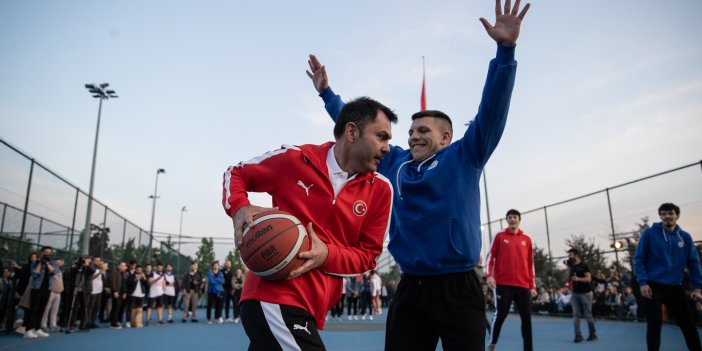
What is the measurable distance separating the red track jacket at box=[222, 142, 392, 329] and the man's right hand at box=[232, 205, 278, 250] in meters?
0.06

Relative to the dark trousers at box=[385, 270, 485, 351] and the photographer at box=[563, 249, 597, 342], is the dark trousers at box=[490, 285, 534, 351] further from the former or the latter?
the dark trousers at box=[385, 270, 485, 351]

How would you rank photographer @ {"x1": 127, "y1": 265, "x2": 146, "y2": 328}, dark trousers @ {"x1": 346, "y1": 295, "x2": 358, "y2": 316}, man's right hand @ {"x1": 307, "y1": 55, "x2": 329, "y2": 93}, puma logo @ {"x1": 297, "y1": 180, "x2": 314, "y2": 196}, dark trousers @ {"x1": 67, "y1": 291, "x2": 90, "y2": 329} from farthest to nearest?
dark trousers @ {"x1": 346, "y1": 295, "x2": 358, "y2": 316}
photographer @ {"x1": 127, "y1": 265, "x2": 146, "y2": 328}
dark trousers @ {"x1": 67, "y1": 291, "x2": 90, "y2": 329}
man's right hand @ {"x1": 307, "y1": 55, "x2": 329, "y2": 93}
puma logo @ {"x1": 297, "y1": 180, "x2": 314, "y2": 196}

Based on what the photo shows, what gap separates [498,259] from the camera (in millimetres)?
7555

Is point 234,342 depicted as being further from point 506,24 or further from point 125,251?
point 125,251

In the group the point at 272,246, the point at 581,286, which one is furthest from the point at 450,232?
the point at 581,286

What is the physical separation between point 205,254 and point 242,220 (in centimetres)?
3261

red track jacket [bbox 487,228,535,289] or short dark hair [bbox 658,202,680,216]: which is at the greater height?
short dark hair [bbox 658,202,680,216]

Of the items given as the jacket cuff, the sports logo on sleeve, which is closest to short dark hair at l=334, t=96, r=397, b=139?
the sports logo on sleeve

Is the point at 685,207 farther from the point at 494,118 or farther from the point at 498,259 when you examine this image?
the point at 494,118

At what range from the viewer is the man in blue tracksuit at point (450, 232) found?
2.97 meters

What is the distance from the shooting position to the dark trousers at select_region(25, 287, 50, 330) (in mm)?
10677

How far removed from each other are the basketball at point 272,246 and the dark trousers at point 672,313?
5264 mm

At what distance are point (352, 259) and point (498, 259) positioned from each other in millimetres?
5690

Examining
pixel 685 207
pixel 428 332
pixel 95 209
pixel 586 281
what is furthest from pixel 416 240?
pixel 95 209
